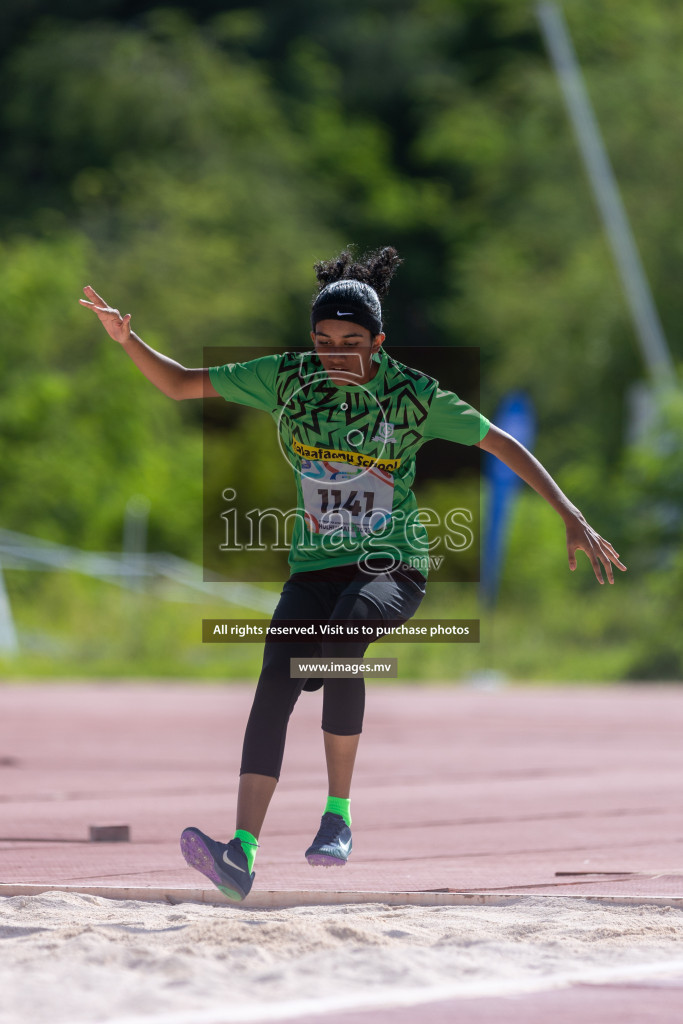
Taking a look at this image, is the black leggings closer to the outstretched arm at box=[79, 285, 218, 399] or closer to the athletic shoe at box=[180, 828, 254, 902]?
the athletic shoe at box=[180, 828, 254, 902]

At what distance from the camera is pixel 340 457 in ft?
16.6

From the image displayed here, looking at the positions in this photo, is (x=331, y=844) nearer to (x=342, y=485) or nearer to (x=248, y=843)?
(x=248, y=843)

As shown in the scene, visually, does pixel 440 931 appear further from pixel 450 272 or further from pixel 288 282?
pixel 450 272

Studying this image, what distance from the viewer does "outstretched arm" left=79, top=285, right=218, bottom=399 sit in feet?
17.1

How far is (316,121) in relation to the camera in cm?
4641

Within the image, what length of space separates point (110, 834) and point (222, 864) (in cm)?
202

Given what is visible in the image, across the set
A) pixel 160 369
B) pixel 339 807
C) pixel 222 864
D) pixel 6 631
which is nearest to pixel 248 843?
pixel 222 864

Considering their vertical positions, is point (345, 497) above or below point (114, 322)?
below

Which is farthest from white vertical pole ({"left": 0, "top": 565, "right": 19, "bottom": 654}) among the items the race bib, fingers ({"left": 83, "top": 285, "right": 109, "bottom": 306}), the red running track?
the race bib

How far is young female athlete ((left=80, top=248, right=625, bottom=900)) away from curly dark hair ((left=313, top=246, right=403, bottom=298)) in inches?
7.9

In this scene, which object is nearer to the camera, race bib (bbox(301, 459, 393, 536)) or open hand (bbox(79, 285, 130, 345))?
race bib (bbox(301, 459, 393, 536))

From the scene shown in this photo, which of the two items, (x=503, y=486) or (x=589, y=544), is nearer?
(x=589, y=544)

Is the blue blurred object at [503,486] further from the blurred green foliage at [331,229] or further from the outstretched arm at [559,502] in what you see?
the outstretched arm at [559,502]

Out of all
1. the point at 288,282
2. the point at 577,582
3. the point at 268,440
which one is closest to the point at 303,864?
the point at 577,582
